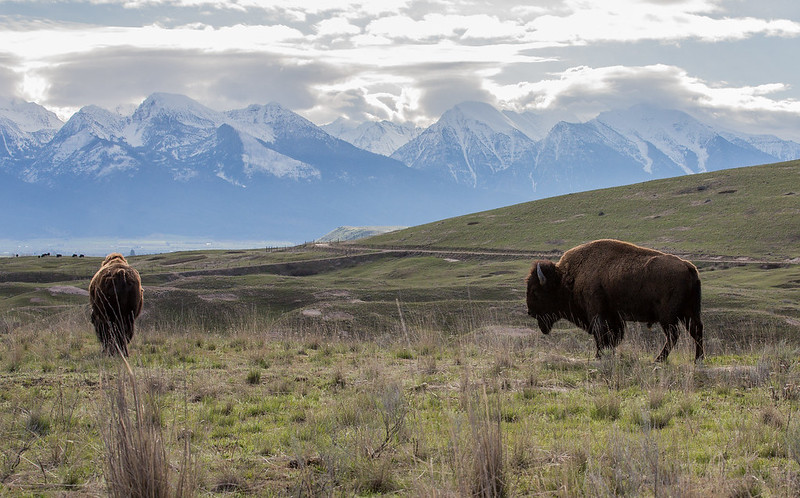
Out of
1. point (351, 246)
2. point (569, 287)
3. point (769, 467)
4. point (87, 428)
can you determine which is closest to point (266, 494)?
point (87, 428)

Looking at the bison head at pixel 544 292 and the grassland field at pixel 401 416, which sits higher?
the bison head at pixel 544 292

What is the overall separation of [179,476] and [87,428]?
11.1 ft

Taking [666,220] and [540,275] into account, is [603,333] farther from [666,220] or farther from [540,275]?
[666,220]

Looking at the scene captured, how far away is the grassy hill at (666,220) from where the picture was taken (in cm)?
7238

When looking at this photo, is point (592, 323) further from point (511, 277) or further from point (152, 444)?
point (511, 277)

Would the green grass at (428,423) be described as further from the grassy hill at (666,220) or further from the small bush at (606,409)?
the grassy hill at (666,220)

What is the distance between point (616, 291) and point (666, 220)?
7704 cm

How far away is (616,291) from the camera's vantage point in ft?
47.3

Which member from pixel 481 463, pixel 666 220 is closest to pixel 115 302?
pixel 481 463

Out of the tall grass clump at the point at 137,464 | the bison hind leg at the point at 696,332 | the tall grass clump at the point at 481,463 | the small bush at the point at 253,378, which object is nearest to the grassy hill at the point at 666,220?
the bison hind leg at the point at 696,332

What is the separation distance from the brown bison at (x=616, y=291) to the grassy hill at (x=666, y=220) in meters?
56.0

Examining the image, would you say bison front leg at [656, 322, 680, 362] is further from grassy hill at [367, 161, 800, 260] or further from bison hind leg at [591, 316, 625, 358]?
grassy hill at [367, 161, 800, 260]

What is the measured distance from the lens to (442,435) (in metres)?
7.71

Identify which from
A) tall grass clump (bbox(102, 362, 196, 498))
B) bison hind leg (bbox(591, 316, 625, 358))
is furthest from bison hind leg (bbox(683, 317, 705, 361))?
tall grass clump (bbox(102, 362, 196, 498))
